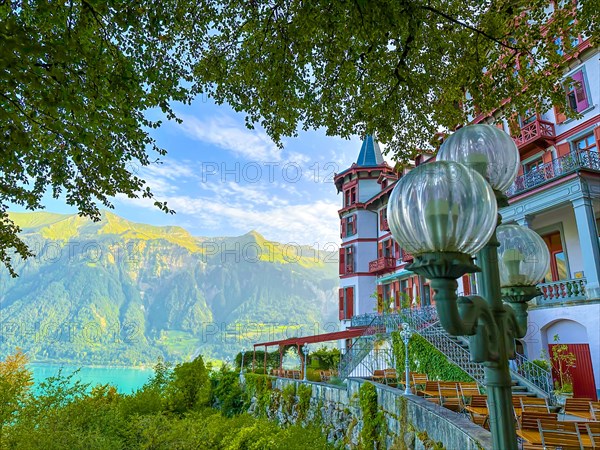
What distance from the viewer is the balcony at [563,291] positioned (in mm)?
12104

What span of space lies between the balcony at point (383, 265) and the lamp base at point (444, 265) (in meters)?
24.7

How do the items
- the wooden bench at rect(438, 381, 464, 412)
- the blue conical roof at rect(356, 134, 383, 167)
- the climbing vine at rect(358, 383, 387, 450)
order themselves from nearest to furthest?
the wooden bench at rect(438, 381, 464, 412)
the climbing vine at rect(358, 383, 387, 450)
the blue conical roof at rect(356, 134, 383, 167)

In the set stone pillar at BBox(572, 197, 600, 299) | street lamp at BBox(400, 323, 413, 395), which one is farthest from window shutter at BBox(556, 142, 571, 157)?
street lamp at BBox(400, 323, 413, 395)

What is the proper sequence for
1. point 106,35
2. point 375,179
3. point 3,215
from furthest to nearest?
point 375,179 < point 3,215 < point 106,35

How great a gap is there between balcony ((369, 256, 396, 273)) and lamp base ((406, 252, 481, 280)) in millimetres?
24679

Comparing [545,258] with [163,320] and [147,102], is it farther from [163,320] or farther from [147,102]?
[163,320]

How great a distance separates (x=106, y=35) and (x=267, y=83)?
266 centimetres

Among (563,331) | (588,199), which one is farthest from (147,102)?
(563,331)

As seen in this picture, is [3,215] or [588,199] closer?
[3,215]

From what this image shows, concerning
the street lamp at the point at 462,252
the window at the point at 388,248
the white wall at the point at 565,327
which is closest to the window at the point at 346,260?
the window at the point at 388,248

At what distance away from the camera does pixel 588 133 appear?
13.9 metres

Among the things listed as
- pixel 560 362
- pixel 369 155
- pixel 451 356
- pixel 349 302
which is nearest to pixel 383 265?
pixel 349 302

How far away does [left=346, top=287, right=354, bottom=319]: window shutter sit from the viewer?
27.9m

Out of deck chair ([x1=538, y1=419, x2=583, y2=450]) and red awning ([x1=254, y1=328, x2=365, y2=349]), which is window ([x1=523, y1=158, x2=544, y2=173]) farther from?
deck chair ([x1=538, y1=419, x2=583, y2=450])
